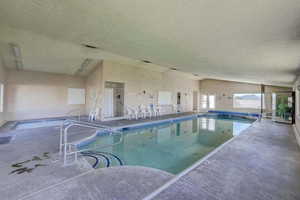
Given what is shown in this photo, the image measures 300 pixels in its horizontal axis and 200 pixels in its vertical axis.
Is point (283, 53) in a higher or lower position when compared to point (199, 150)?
higher

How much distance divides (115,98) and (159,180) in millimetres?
7878

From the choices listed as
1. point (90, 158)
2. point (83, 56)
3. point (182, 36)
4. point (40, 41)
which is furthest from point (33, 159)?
point (83, 56)

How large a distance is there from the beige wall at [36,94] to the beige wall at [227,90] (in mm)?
12761

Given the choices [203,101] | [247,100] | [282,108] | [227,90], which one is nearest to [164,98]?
[203,101]

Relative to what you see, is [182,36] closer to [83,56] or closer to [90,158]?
[90,158]

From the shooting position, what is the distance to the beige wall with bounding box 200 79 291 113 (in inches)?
502

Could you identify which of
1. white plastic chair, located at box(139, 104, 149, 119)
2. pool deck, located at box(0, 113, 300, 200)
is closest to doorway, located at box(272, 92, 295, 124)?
pool deck, located at box(0, 113, 300, 200)

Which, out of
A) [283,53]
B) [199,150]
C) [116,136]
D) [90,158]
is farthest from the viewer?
[116,136]

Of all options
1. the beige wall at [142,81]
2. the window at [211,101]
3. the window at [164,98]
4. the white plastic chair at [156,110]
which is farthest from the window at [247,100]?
the white plastic chair at [156,110]

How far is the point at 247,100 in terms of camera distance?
13.4 m

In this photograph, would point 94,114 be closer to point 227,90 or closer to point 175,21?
point 175,21

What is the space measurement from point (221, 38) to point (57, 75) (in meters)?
9.63

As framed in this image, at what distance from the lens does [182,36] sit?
108 inches

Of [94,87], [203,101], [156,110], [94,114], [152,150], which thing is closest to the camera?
[152,150]
